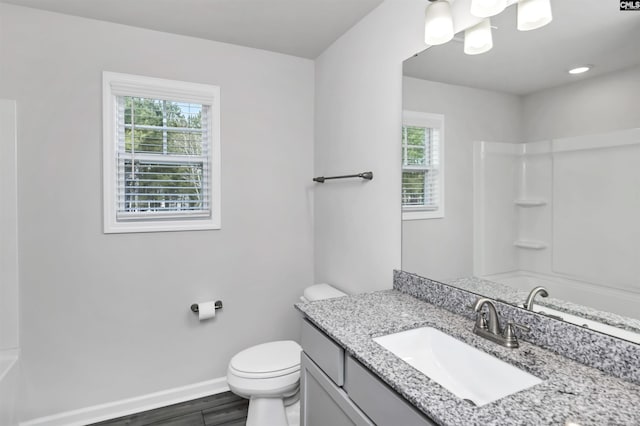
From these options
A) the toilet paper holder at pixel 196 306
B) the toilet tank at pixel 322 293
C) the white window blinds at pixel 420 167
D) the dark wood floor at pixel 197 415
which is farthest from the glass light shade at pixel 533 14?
the dark wood floor at pixel 197 415

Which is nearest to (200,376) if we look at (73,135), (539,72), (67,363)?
(67,363)

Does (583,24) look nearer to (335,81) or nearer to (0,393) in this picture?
(335,81)

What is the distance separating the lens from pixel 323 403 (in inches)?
53.2

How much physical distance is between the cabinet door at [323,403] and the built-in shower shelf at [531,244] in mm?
805

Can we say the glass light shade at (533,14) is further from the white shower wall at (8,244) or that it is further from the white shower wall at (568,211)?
the white shower wall at (8,244)

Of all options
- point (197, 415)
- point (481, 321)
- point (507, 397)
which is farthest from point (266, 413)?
point (507, 397)

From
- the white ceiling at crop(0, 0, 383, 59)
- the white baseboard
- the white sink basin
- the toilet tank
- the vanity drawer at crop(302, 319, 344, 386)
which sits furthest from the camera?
the toilet tank

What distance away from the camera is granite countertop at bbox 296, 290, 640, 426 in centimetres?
77

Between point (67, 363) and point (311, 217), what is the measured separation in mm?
1812

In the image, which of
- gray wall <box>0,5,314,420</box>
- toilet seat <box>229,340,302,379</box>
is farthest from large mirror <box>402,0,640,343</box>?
gray wall <box>0,5,314,420</box>

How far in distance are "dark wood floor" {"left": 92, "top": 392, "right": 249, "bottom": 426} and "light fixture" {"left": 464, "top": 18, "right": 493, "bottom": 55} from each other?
234cm

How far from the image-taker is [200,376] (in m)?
2.41

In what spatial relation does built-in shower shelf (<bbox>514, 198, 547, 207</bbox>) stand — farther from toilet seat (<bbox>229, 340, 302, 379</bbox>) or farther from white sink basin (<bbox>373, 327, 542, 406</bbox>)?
toilet seat (<bbox>229, 340, 302, 379</bbox>)

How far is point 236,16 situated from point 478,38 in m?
1.40
